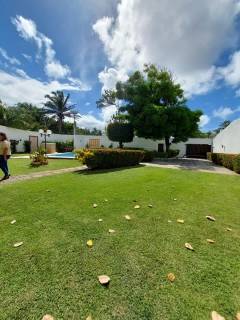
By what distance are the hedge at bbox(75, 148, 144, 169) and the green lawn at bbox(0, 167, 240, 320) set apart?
Result: 4.60m

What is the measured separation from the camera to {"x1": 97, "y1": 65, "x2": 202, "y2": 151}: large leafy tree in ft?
51.6

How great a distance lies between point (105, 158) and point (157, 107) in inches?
358

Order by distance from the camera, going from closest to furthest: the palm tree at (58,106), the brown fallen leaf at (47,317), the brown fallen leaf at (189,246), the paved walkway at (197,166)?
the brown fallen leaf at (47,317) → the brown fallen leaf at (189,246) → the paved walkway at (197,166) → the palm tree at (58,106)

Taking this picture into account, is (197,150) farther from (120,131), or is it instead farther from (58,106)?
(58,106)

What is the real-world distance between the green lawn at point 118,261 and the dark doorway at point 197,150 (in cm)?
2221

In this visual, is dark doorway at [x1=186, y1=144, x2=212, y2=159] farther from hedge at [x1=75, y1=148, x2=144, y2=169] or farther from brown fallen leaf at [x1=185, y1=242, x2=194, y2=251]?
brown fallen leaf at [x1=185, y1=242, x2=194, y2=251]

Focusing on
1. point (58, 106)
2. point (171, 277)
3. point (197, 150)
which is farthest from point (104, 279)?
point (58, 106)

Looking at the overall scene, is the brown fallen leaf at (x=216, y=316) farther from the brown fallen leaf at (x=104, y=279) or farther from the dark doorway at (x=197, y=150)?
the dark doorway at (x=197, y=150)

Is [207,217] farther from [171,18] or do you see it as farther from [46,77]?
[46,77]

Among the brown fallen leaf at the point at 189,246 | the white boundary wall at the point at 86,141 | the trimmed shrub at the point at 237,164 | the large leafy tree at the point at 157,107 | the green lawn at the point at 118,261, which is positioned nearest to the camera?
the green lawn at the point at 118,261

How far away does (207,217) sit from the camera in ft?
10.2

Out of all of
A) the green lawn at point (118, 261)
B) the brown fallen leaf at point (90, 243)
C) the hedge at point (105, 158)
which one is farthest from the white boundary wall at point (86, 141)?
the brown fallen leaf at point (90, 243)

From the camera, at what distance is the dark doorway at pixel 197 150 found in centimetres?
2409

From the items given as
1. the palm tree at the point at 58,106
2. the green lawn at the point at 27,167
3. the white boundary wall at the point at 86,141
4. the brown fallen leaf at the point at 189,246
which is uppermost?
the palm tree at the point at 58,106
